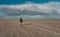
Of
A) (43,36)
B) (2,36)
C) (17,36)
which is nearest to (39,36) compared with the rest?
(43,36)

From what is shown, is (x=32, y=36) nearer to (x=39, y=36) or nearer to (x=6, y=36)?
(x=39, y=36)

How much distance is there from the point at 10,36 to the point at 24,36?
3.13ft

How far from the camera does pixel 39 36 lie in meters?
12.7

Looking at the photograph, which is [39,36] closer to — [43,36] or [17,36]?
[43,36]

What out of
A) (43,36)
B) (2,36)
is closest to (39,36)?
(43,36)

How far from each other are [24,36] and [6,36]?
121 cm

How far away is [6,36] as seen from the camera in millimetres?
12227

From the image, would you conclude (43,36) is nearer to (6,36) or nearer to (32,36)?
(32,36)

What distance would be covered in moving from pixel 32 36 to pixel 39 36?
0.52m

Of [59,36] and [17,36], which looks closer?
[17,36]

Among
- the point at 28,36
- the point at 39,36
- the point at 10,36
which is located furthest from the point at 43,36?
the point at 10,36

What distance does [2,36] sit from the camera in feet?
40.0

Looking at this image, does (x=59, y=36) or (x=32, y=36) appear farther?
(x=59, y=36)

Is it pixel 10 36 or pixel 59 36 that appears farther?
pixel 59 36
